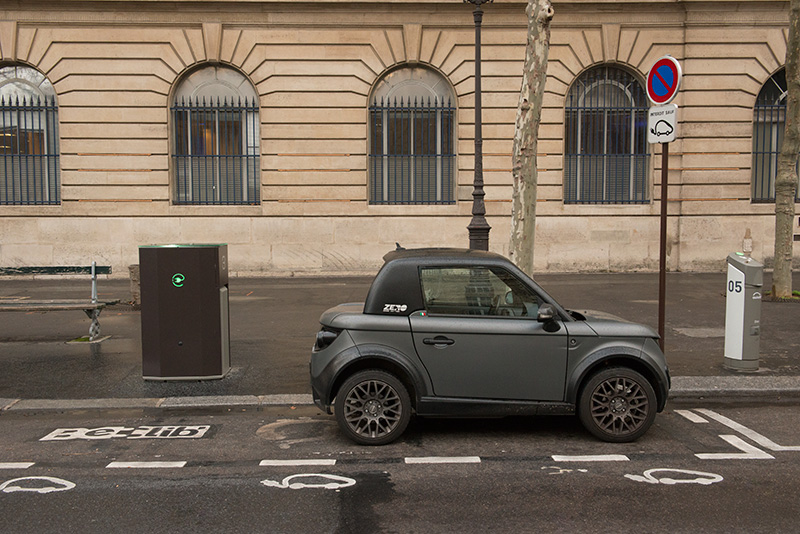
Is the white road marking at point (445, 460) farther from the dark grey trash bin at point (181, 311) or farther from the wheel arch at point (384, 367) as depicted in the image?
the dark grey trash bin at point (181, 311)

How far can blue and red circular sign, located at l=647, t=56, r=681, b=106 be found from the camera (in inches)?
310

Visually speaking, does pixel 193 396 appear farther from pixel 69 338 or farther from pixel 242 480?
pixel 69 338

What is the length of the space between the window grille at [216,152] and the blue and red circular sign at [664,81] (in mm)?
12351

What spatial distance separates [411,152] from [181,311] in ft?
39.1

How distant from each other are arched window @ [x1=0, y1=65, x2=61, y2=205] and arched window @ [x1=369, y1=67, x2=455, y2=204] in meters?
8.00

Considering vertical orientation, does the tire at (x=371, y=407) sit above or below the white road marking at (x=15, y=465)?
above

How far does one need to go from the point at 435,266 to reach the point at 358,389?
1161 millimetres

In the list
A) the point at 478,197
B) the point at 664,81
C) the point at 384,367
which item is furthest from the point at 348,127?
the point at 384,367

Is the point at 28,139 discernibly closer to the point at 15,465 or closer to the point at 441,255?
the point at 15,465

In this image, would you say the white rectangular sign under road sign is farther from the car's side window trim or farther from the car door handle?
the car door handle

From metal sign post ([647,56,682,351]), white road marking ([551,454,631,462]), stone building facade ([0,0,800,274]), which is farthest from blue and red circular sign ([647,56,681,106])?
stone building facade ([0,0,800,274])

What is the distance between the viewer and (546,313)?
224 inches

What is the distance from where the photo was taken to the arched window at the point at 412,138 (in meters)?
18.7

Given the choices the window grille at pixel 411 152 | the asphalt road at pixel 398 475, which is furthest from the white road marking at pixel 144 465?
the window grille at pixel 411 152
